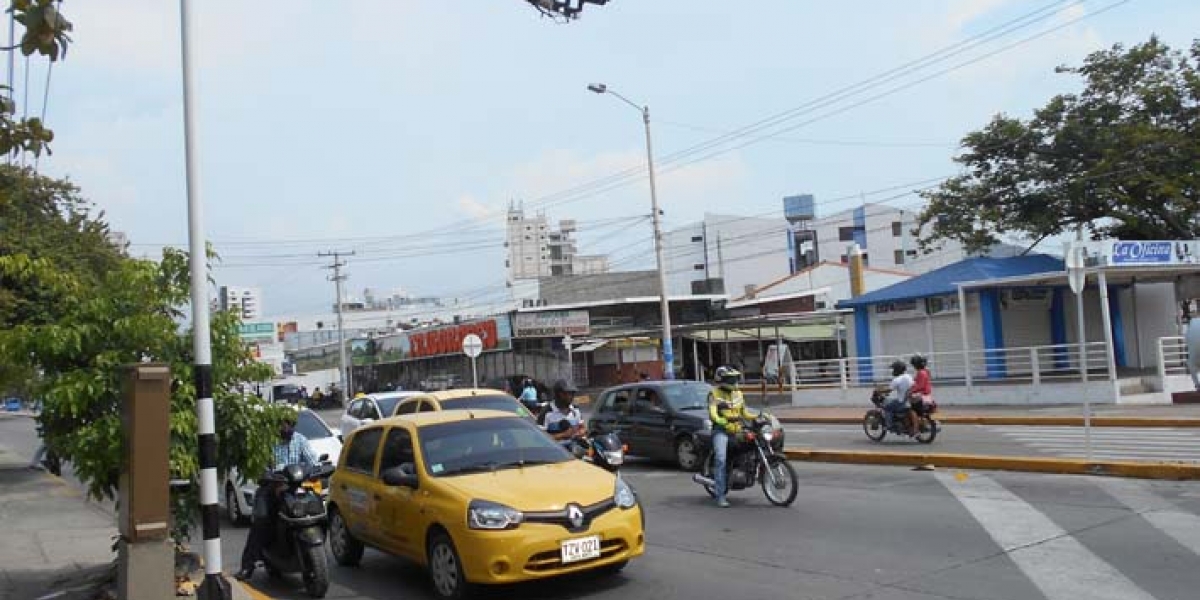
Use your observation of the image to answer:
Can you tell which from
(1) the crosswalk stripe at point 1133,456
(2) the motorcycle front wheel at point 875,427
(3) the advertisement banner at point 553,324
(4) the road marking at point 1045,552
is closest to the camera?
(4) the road marking at point 1045,552

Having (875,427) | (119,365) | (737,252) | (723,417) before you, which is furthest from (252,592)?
(737,252)

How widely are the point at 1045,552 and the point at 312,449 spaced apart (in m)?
8.36

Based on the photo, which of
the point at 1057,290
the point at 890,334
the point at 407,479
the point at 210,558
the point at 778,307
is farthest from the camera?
the point at 778,307

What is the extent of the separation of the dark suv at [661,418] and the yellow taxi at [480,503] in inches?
285

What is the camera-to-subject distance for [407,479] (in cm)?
841

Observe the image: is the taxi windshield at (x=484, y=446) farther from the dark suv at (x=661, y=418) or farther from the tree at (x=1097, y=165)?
the tree at (x=1097, y=165)

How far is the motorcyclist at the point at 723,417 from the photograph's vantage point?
1188 centimetres

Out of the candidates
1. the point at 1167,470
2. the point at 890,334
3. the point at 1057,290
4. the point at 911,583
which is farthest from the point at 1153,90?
the point at 911,583

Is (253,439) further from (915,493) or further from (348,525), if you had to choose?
(915,493)

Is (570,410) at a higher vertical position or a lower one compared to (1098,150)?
lower

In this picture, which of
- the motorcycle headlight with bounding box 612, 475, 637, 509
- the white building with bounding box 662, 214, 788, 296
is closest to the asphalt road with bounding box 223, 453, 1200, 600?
the motorcycle headlight with bounding box 612, 475, 637, 509

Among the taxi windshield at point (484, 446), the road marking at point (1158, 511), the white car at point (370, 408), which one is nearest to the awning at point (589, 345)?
the white car at point (370, 408)

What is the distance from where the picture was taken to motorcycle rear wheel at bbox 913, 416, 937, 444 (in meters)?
17.7

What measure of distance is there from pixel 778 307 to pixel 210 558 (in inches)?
1777
